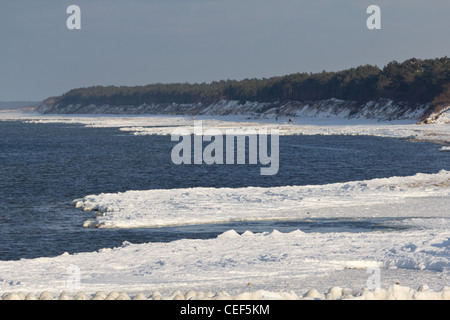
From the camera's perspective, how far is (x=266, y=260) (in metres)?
15.4

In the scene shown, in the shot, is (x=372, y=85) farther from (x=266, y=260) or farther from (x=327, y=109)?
(x=266, y=260)

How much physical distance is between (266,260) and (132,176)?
26.7 metres

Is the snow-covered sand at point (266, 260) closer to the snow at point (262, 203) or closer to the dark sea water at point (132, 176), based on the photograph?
the snow at point (262, 203)

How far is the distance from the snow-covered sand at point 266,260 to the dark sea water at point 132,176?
4.69ft

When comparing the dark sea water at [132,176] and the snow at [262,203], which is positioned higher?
the snow at [262,203]

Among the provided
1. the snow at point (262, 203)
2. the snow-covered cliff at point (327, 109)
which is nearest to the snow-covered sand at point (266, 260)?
the snow at point (262, 203)

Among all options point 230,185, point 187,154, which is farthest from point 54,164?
point 230,185

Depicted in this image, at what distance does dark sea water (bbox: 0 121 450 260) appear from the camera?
820 inches

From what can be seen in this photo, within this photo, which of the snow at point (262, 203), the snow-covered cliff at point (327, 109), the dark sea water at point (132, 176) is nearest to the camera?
the dark sea water at point (132, 176)

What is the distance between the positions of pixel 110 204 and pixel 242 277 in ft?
43.1

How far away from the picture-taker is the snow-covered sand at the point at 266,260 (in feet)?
41.7

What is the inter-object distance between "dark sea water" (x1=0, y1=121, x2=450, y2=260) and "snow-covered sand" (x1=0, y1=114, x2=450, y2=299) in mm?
1429

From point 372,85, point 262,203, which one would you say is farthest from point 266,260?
point 372,85
